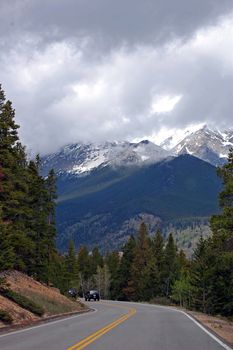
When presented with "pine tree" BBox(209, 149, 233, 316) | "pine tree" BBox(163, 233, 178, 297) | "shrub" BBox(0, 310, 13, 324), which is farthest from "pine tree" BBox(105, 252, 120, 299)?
"shrub" BBox(0, 310, 13, 324)

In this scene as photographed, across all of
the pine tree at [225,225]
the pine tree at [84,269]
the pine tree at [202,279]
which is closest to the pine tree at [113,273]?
the pine tree at [84,269]

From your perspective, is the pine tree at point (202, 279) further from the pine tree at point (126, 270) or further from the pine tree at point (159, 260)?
the pine tree at point (126, 270)

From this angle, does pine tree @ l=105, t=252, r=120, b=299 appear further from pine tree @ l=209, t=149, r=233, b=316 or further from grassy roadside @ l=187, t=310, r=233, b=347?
pine tree @ l=209, t=149, r=233, b=316

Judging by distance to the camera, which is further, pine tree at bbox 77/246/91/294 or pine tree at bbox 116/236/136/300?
pine tree at bbox 77/246/91/294

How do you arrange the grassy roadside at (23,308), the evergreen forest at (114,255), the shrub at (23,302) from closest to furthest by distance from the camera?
1. the grassy roadside at (23,308)
2. the shrub at (23,302)
3. the evergreen forest at (114,255)

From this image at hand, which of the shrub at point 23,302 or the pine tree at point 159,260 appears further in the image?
the pine tree at point 159,260

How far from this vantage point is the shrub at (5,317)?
84.3 feet

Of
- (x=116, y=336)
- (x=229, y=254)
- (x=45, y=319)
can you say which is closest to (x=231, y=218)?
(x=229, y=254)

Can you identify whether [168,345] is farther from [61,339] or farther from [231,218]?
[231,218]

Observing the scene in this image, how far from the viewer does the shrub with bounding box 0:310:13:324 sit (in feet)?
84.3

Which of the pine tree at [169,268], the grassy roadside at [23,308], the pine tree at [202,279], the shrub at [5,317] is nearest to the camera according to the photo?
the shrub at [5,317]

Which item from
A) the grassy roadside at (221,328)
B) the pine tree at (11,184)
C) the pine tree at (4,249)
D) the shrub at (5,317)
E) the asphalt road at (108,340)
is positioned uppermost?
the pine tree at (11,184)

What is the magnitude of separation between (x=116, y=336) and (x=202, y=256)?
45907mm

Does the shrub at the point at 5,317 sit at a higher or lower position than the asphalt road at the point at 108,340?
higher
